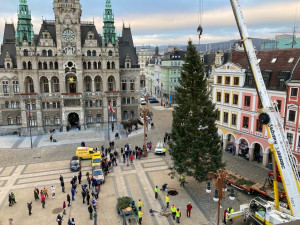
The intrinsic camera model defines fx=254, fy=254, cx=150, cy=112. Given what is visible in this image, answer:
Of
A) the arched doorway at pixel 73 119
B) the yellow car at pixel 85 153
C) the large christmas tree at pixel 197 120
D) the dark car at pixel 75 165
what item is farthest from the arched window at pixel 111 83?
the large christmas tree at pixel 197 120

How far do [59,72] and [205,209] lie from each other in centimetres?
4366

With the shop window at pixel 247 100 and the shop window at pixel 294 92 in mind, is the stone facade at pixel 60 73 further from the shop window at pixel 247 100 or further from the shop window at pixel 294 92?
the shop window at pixel 294 92

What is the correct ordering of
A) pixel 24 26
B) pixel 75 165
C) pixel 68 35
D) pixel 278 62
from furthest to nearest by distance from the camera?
pixel 68 35 → pixel 24 26 → pixel 75 165 → pixel 278 62

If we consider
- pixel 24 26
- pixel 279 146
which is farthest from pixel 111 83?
pixel 279 146

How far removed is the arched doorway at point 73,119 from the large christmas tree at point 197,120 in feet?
123

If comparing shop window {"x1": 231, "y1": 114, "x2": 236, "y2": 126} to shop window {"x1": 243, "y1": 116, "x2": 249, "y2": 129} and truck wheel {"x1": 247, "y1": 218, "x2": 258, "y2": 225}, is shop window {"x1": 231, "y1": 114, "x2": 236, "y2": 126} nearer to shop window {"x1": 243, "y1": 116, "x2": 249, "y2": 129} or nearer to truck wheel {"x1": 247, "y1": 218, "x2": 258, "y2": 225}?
shop window {"x1": 243, "y1": 116, "x2": 249, "y2": 129}

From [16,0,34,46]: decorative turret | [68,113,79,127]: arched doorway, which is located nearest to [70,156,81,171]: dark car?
[68,113,79,127]: arched doorway

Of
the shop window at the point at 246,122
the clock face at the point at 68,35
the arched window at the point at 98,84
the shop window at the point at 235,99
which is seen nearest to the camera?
the shop window at the point at 246,122

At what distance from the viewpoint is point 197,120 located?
27.3 metres

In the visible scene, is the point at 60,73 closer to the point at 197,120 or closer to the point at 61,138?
the point at 61,138

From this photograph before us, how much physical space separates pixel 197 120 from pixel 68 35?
4051 centimetres

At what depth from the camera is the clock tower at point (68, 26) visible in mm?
54250

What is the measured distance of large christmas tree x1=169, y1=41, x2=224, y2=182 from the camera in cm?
2725

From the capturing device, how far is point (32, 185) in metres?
32.1
